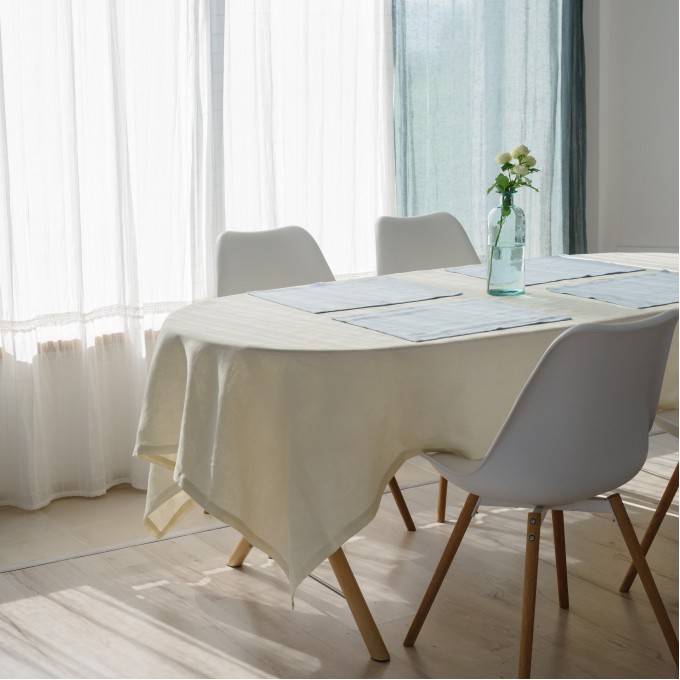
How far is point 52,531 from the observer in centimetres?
334

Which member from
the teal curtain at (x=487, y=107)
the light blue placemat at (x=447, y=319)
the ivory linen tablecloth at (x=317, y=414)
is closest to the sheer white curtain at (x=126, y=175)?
the teal curtain at (x=487, y=107)

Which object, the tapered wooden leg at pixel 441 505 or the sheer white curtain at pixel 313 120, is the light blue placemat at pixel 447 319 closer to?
the tapered wooden leg at pixel 441 505

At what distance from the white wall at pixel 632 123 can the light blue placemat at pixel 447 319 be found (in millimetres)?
2788

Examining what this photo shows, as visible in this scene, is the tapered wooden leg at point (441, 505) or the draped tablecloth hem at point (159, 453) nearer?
the draped tablecloth hem at point (159, 453)

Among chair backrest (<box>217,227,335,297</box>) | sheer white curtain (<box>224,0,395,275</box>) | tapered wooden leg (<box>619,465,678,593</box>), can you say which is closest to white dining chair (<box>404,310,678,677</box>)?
tapered wooden leg (<box>619,465,678,593</box>)

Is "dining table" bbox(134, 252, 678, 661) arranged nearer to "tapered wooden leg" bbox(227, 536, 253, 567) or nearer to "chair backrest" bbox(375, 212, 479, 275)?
"tapered wooden leg" bbox(227, 536, 253, 567)

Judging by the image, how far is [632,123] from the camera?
527 cm

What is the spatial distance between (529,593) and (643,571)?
0.30 metres

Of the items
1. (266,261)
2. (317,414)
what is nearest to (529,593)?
(317,414)

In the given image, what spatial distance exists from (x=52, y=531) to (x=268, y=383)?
1491 millimetres

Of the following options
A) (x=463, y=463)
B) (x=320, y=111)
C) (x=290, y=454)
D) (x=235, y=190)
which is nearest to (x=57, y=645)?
(x=290, y=454)

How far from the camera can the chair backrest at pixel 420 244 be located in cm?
375

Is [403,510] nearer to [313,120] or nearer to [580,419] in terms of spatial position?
[580,419]

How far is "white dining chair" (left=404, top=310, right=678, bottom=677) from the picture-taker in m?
2.02
